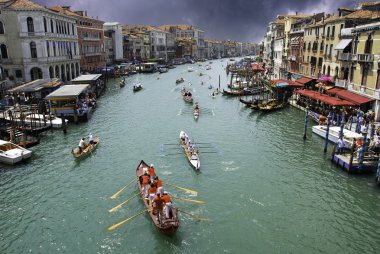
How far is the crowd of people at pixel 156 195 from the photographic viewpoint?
15.3 meters

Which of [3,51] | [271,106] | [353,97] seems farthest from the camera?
[3,51]

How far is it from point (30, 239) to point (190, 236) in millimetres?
7824

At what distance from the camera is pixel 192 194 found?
19.2 m

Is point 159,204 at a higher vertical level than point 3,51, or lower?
lower

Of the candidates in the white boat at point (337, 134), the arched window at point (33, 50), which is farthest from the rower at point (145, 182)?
the arched window at point (33, 50)

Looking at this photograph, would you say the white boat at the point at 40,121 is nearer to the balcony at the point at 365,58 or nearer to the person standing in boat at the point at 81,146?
the person standing in boat at the point at 81,146

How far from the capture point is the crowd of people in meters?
15.3

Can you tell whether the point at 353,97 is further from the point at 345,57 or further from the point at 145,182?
the point at 145,182

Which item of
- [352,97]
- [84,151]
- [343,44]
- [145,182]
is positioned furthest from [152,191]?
[343,44]

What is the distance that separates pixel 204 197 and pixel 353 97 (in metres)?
23.3

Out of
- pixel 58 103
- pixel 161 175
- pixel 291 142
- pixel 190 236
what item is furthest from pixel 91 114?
pixel 190 236

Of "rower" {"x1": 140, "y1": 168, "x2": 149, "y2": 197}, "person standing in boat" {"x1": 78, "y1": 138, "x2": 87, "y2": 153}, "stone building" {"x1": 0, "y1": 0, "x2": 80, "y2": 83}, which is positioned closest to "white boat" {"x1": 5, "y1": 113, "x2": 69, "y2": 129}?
"person standing in boat" {"x1": 78, "y1": 138, "x2": 87, "y2": 153}

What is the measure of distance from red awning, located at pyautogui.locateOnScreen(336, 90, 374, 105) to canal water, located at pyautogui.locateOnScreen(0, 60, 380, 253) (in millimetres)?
6545

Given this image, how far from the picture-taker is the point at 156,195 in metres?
15.9
